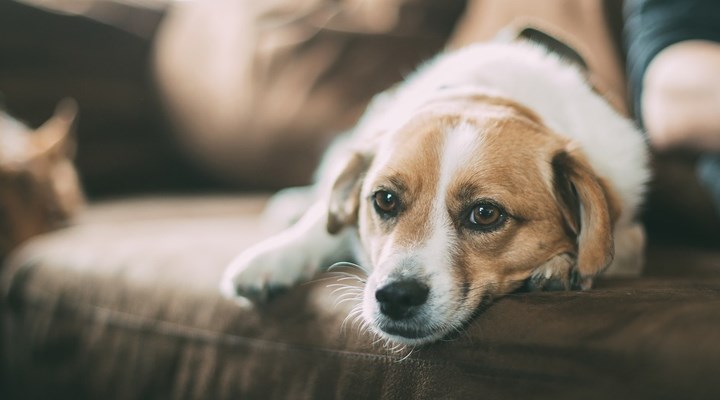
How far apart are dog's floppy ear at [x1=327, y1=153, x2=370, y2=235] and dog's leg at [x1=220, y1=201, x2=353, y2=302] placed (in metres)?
0.04

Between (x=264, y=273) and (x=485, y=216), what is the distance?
456 mm

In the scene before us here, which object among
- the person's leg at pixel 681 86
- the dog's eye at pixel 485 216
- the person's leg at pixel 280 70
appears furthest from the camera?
the person's leg at pixel 280 70

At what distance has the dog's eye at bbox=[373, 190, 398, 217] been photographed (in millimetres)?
1301

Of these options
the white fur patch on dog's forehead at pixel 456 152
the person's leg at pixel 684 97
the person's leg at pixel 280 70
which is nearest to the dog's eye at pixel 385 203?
the white fur patch on dog's forehead at pixel 456 152

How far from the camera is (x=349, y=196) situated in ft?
4.91

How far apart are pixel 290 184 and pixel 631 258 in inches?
52.3

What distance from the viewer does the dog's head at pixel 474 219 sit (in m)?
1.13

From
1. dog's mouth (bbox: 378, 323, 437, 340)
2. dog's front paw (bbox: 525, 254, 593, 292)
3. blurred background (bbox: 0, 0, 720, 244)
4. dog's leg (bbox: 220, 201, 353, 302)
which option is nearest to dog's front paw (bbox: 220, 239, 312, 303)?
dog's leg (bbox: 220, 201, 353, 302)

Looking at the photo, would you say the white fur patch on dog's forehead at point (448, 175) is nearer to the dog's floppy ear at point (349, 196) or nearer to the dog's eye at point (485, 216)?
the dog's eye at point (485, 216)

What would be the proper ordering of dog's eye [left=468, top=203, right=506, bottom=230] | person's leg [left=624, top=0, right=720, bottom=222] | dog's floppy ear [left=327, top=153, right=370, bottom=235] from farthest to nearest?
person's leg [left=624, top=0, right=720, bottom=222] → dog's floppy ear [left=327, top=153, right=370, bottom=235] → dog's eye [left=468, top=203, right=506, bottom=230]

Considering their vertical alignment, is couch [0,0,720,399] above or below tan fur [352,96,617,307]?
below

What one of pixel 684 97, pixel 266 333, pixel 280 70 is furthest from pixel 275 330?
pixel 280 70

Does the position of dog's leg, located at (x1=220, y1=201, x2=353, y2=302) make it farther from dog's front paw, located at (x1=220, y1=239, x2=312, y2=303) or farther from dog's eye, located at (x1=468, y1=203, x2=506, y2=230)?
dog's eye, located at (x1=468, y1=203, x2=506, y2=230)

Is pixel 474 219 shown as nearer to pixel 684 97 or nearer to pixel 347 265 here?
pixel 347 265
